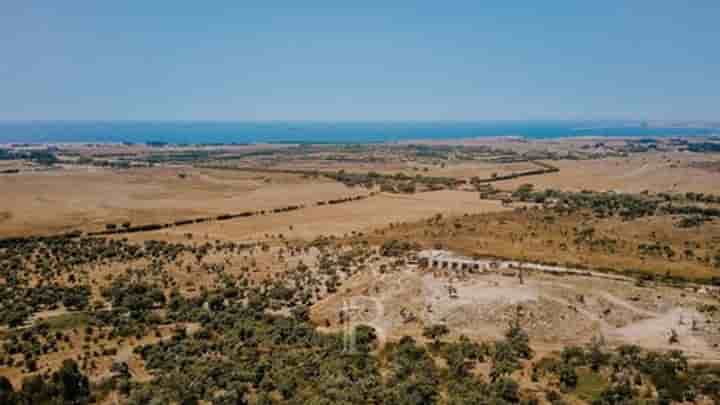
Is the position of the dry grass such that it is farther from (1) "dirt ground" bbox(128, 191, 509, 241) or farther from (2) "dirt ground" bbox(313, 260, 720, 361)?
(2) "dirt ground" bbox(313, 260, 720, 361)

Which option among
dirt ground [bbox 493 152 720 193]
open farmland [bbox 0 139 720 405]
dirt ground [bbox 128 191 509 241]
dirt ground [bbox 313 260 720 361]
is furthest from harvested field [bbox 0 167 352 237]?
dirt ground [bbox 313 260 720 361]

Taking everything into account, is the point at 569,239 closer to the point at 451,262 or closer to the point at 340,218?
the point at 451,262

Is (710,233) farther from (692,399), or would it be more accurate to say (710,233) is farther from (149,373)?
(149,373)

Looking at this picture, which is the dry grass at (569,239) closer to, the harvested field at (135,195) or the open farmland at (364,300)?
the open farmland at (364,300)

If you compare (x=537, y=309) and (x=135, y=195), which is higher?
(x=135, y=195)

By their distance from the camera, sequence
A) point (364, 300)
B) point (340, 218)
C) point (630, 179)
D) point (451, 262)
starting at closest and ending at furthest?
point (364, 300)
point (451, 262)
point (340, 218)
point (630, 179)

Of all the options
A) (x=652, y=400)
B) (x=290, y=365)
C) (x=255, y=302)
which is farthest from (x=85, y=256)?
(x=652, y=400)

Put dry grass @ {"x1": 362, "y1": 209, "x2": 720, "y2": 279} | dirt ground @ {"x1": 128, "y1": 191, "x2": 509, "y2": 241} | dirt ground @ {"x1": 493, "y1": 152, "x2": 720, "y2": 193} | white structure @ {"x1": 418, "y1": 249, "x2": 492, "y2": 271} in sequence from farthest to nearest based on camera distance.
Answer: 1. dirt ground @ {"x1": 493, "y1": 152, "x2": 720, "y2": 193}
2. dirt ground @ {"x1": 128, "y1": 191, "x2": 509, "y2": 241}
3. dry grass @ {"x1": 362, "y1": 209, "x2": 720, "y2": 279}
4. white structure @ {"x1": 418, "y1": 249, "x2": 492, "y2": 271}

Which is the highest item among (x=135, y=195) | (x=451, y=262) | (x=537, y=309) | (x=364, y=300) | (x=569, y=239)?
(x=135, y=195)

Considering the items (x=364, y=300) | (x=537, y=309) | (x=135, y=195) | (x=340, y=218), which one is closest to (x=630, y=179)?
(x=340, y=218)

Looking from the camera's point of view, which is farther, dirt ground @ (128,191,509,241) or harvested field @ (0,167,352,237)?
harvested field @ (0,167,352,237)
